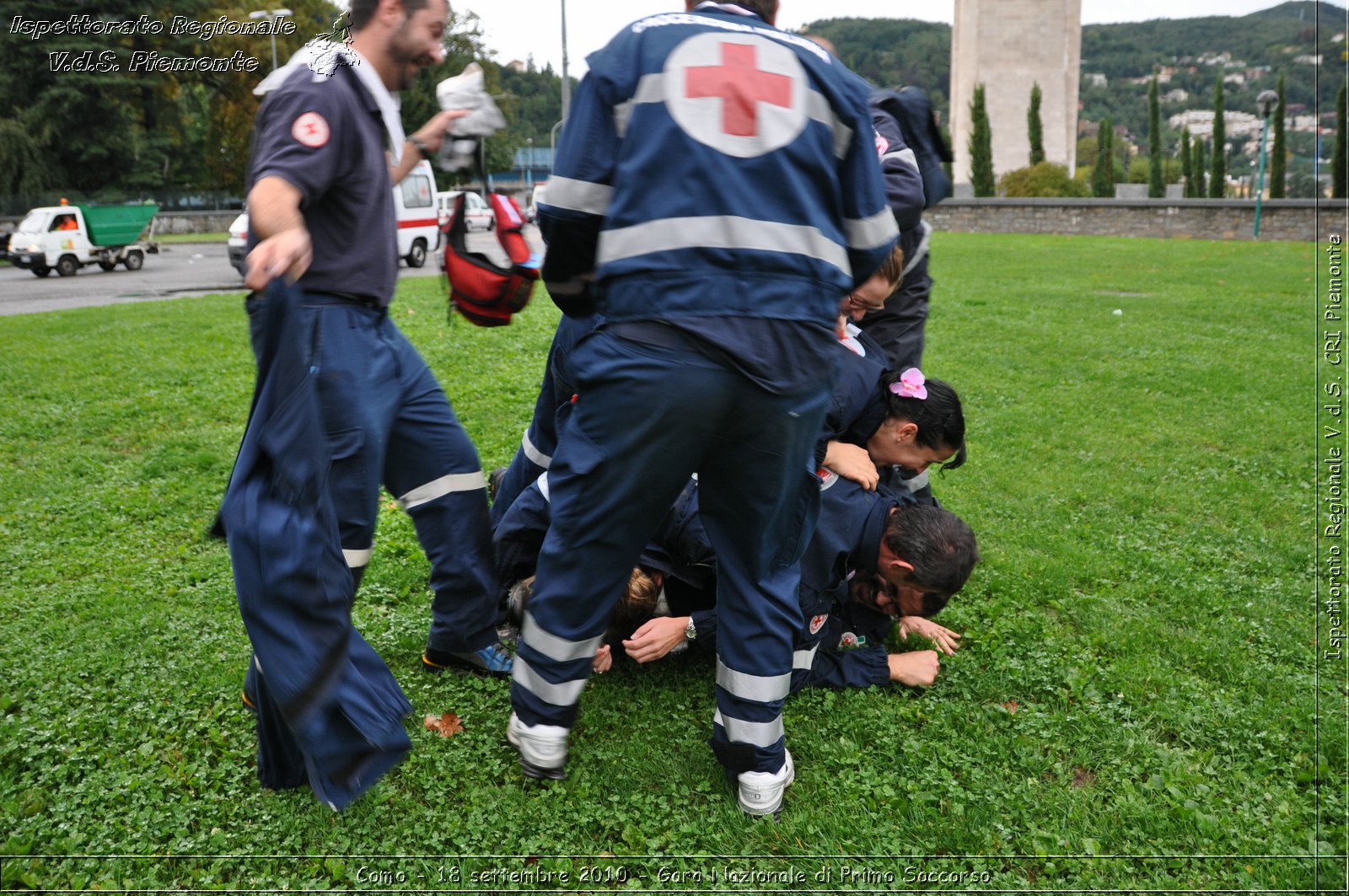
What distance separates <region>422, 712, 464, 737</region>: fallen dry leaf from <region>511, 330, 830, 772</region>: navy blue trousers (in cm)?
37

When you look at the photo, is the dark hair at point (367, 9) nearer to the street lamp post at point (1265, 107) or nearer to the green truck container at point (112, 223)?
the green truck container at point (112, 223)

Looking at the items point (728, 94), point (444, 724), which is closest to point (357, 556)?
point (444, 724)

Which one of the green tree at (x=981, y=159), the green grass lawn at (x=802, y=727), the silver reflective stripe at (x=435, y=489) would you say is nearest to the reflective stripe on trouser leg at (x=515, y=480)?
the green grass lawn at (x=802, y=727)

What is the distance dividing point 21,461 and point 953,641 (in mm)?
5313

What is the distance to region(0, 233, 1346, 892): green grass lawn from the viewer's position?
98.7 inches

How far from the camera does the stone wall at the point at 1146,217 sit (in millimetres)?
24828

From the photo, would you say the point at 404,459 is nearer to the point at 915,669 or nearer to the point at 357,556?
the point at 357,556

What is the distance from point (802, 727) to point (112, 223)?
23937 mm

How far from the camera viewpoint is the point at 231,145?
41.5 m

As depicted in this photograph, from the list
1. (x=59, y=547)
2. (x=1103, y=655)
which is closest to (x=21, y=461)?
(x=59, y=547)

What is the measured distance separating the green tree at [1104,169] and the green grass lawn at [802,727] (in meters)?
34.0

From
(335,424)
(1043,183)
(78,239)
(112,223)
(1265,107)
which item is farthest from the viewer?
(1043,183)

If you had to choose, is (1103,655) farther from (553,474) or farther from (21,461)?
(21,461)

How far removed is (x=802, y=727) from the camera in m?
3.10
